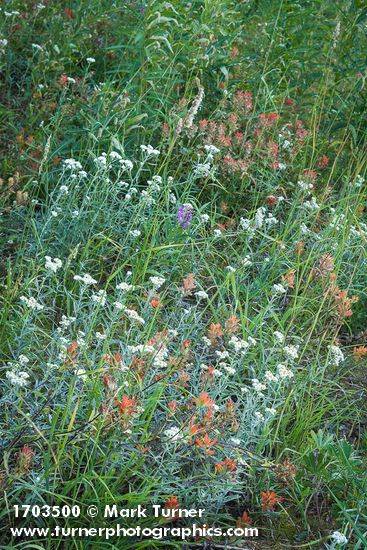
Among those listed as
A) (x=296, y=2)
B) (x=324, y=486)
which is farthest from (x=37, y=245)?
(x=296, y=2)

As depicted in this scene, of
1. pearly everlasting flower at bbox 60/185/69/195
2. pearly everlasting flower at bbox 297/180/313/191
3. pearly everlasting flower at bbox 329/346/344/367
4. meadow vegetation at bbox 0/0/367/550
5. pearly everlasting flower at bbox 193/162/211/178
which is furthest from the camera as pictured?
pearly everlasting flower at bbox 297/180/313/191

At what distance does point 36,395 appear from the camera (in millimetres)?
3184

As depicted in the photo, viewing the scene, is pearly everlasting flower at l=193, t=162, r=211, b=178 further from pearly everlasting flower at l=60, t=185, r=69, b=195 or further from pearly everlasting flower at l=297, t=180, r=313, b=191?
pearly everlasting flower at l=60, t=185, r=69, b=195

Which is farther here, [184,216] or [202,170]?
[202,170]

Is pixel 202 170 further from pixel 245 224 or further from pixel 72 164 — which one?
pixel 72 164

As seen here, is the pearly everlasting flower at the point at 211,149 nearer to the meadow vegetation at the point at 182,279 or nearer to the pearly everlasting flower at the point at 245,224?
the meadow vegetation at the point at 182,279

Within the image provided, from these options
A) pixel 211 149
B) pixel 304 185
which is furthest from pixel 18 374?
pixel 304 185

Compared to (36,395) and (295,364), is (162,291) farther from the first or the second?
(36,395)

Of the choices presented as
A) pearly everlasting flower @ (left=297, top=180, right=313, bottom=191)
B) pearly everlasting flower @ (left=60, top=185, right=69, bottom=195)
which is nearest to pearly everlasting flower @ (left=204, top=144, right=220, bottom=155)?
pearly everlasting flower @ (left=297, top=180, right=313, bottom=191)

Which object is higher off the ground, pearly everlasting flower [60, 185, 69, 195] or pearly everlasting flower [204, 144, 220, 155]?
pearly everlasting flower [204, 144, 220, 155]

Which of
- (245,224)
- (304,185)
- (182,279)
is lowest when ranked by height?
(182,279)

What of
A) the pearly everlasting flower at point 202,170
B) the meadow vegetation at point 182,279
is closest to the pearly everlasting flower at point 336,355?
the meadow vegetation at point 182,279

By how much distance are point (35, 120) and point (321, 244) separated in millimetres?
1983

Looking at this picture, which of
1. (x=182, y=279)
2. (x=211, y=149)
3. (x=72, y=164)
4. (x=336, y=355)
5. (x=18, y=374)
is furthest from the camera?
(x=211, y=149)
